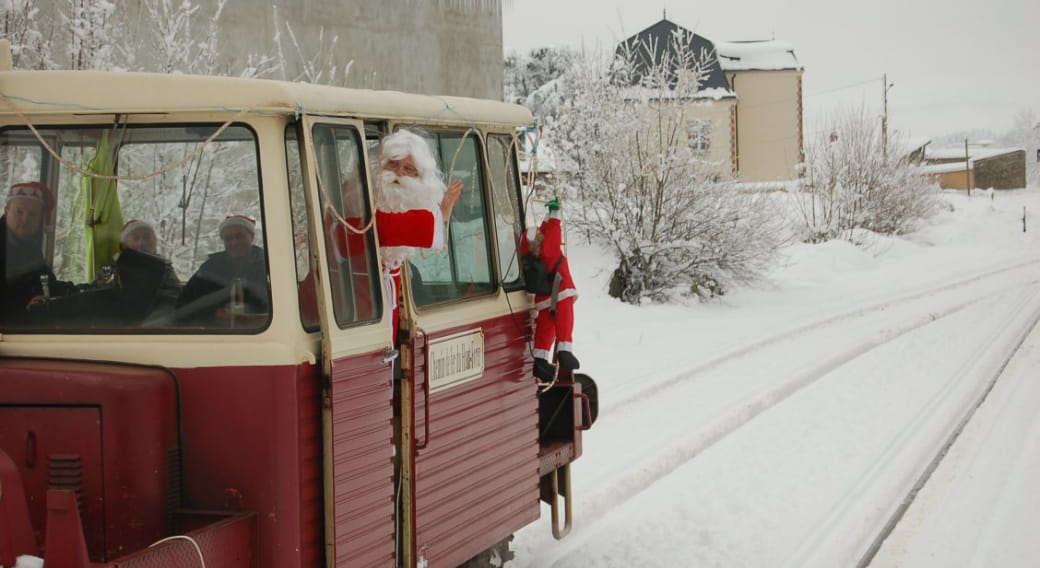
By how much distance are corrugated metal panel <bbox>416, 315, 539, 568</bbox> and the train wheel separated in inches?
10.5

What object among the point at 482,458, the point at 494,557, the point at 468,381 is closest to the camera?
the point at 468,381

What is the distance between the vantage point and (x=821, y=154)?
3781 centimetres

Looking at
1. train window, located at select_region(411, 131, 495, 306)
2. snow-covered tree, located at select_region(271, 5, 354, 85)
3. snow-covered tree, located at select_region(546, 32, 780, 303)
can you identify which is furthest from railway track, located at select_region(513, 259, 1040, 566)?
snow-covered tree, located at select_region(271, 5, 354, 85)

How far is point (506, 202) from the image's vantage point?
625cm

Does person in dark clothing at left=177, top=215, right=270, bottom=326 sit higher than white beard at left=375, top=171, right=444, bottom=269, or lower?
lower

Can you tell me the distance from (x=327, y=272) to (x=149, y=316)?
2.15ft

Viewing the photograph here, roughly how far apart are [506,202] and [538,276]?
0.43 metres

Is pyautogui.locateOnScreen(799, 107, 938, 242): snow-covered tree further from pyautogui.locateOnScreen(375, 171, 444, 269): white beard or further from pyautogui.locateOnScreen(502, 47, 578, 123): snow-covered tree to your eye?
pyautogui.locateOnScreen(375, 171, 444, 269): white beard

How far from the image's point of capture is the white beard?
4.87 m

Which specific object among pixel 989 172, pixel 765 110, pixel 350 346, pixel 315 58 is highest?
pixel 765 110

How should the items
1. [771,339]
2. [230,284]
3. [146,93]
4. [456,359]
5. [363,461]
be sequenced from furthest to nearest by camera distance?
[771,339] → [456,359] → [363,461] → [230,284] → [146,93]

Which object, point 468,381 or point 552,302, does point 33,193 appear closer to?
point 468,381

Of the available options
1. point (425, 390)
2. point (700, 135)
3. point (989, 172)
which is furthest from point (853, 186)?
point (989, 172)

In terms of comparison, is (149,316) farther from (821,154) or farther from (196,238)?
(821,154)
